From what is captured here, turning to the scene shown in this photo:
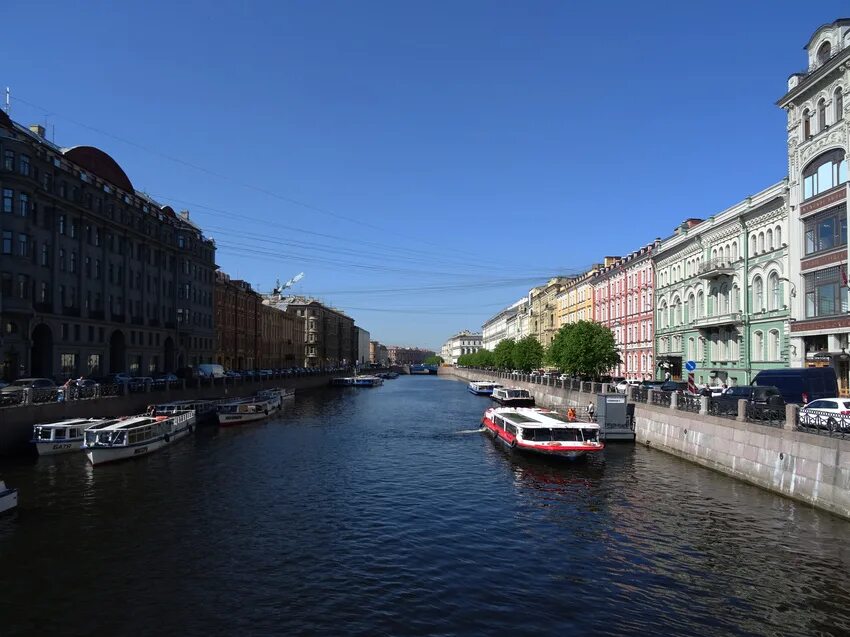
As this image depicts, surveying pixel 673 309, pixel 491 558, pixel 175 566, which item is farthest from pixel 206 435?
pixel 673 309

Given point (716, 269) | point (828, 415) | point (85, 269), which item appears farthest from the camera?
point (85, 269)

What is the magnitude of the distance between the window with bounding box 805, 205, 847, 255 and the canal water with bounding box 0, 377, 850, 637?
1936 cm

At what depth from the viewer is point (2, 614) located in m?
14.1

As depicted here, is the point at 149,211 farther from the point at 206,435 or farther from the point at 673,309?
the point at 673,309

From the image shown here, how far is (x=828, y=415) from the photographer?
22906 millimetres

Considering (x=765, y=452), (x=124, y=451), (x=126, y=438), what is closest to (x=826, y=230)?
(x=765, y=452)

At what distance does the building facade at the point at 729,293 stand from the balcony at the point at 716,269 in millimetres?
79

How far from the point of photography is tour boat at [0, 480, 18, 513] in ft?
71.2

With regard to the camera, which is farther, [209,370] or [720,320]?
[209,370]

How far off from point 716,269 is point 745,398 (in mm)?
23696

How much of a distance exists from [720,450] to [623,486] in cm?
550

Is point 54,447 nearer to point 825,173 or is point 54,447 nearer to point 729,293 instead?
point 825,173

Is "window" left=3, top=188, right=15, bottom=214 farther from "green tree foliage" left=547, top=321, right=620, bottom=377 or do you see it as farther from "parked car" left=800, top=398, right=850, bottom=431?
"parked car" left=800, top=398, right=850, bottom=431

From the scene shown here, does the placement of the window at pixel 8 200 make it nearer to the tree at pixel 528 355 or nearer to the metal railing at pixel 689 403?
the metal railing at pixel 689 403
